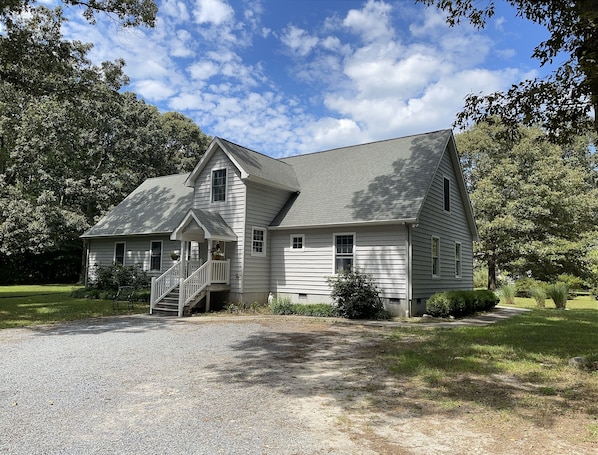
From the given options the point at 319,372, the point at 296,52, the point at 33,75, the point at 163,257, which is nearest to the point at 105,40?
the point at 33,75

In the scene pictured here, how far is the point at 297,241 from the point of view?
17.4 metres

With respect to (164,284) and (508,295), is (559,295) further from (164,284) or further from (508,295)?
(164,284)

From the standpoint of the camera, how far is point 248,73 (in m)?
16.8

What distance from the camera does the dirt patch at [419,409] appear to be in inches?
167

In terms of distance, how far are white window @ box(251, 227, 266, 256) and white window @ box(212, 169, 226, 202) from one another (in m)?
1.96

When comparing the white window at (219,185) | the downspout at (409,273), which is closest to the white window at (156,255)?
the white window at (219,185)

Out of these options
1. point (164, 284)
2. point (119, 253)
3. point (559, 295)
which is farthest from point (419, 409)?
point (119, 253)

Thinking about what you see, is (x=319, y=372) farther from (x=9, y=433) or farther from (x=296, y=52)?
(x=296, y=52)

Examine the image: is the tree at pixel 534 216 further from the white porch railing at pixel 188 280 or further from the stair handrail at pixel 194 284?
the stair handrail at pixel 194 284

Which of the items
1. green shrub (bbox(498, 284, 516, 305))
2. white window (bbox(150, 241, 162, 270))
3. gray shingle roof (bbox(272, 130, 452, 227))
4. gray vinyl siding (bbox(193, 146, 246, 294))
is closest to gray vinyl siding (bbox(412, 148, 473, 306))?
gray shingle roof (bbox(272, 130, 452, 227))

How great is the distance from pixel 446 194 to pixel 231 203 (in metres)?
9.12

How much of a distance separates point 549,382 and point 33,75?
67.5 feet

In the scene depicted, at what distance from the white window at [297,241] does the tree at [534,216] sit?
13.8 meters

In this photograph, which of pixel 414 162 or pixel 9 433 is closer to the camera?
pixel 9 433
